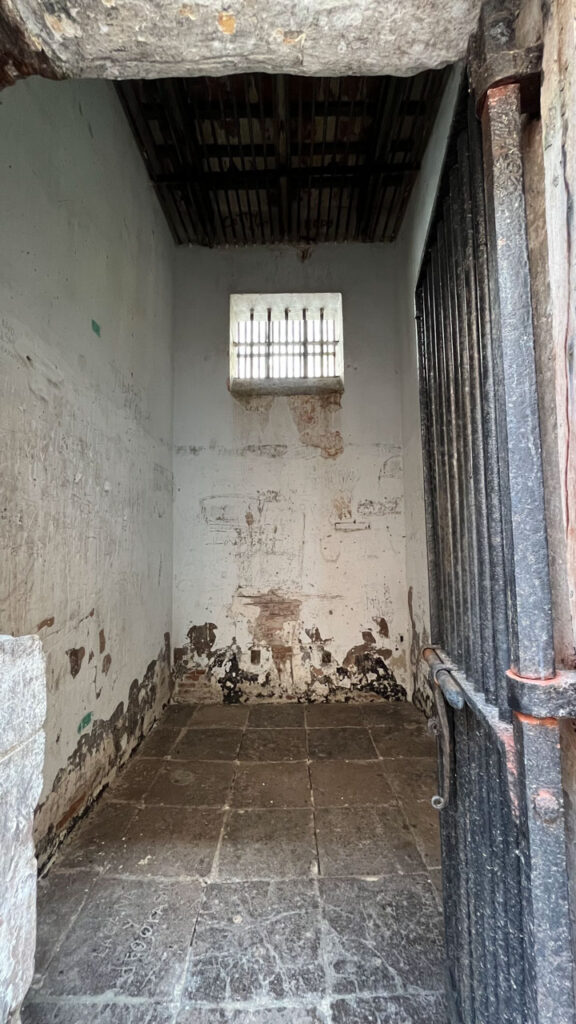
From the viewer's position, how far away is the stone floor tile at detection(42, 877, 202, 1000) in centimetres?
134

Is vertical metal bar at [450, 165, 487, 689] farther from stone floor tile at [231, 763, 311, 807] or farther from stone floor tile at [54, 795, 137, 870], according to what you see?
stone floor tile at [54, 795, 137, 870]

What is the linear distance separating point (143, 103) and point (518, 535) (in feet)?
12.0

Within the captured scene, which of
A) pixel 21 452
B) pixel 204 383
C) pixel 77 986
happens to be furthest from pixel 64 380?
pixel 77 986

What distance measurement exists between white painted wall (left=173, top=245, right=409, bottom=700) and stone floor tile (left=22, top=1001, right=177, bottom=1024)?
2498mm

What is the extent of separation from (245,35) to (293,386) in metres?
3.11

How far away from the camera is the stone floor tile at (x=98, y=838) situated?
1859mm

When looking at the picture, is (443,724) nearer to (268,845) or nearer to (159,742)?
(268,845)

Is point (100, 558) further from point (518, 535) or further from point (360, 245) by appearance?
point (360, 245)

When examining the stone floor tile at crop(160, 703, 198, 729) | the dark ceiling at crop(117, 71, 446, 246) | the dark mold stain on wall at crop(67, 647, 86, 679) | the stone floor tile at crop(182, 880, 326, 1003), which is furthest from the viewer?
the stone floor tile at crop(160, 703, 198, 729)

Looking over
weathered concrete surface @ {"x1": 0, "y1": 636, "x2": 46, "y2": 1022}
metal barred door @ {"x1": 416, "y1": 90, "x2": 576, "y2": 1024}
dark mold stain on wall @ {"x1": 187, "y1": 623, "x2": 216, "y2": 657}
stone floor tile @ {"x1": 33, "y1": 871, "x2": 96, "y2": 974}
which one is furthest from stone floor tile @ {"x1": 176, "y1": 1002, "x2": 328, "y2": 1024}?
dark mold stain on wall @ {"x1": 187, "y1": 623, "x2": 216, "y2": 657}

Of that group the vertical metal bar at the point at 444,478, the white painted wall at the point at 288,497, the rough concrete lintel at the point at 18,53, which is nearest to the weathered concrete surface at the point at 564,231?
the vertical metal bar at the point at 444,478

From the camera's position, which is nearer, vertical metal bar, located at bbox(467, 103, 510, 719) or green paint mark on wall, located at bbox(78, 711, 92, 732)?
vertical metal bar, located at bbox(467, 103, 510, 719)

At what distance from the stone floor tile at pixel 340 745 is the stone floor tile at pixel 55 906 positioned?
1.42 m

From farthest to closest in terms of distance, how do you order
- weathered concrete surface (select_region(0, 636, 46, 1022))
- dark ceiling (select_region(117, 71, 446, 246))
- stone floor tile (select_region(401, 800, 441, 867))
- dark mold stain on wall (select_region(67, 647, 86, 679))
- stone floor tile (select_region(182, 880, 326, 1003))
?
1. dark ceiling (select_region(117, 71, 446, 246))
2. dark mold stain on wall (select_region(67, 647, 86, 679))
3. stone floor tile (select_region(401, 800, 441, 867))
4. stone floor tile (select_region(182, 880, 326, 1003))
5. weathered concrete surface (select_region(0, 636, 46, 1022))
